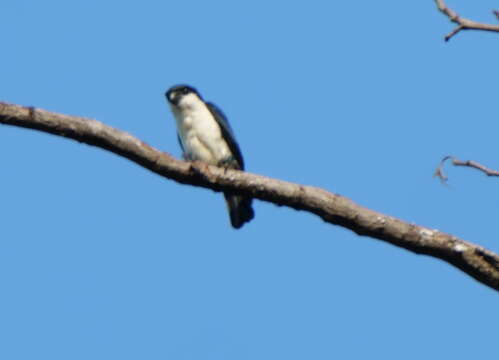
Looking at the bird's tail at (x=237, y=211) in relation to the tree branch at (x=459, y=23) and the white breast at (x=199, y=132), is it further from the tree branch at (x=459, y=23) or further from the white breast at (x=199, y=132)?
the tree branch at (x=459, y=23)

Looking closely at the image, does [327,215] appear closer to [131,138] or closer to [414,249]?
[414,249]

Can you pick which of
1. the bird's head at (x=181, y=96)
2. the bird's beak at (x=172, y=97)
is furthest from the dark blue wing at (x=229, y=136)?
the bird's beak at (x=172, y=97)

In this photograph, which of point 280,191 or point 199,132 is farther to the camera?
point 199,132

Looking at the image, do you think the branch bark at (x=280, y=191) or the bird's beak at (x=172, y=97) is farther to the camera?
the bird's beak at (x=172, y=97)

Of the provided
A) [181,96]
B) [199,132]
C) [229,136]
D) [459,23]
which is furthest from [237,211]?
[459,23]

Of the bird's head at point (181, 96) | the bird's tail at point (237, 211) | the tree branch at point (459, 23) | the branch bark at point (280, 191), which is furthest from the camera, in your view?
the bird's head at point (181, 96)

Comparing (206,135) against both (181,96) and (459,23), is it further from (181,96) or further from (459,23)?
(459,23)
